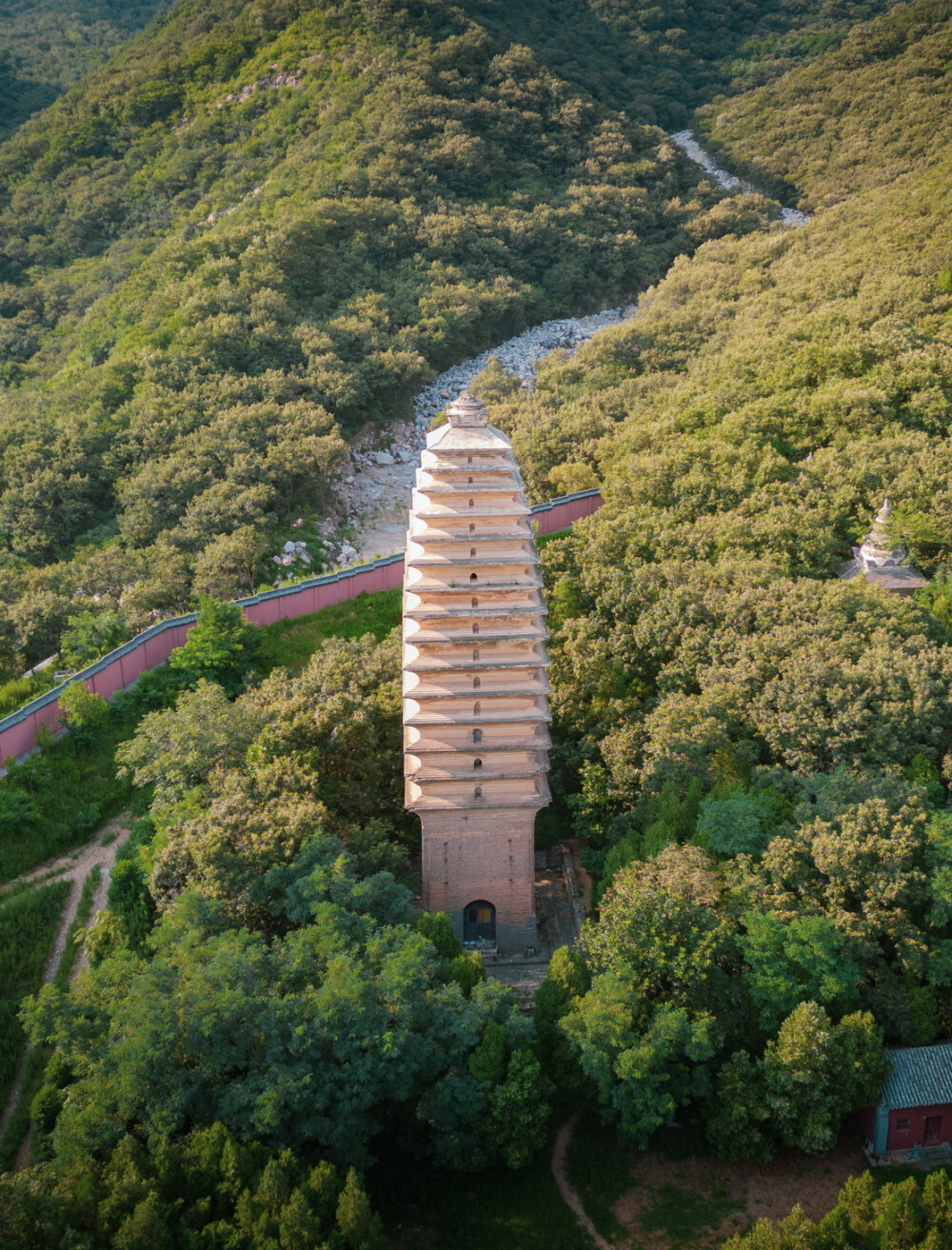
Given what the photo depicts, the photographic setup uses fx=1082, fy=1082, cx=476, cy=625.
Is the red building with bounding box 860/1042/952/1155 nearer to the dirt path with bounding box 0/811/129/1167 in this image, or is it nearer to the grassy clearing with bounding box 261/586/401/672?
the dirt path with bounding box 0/811/129/1167

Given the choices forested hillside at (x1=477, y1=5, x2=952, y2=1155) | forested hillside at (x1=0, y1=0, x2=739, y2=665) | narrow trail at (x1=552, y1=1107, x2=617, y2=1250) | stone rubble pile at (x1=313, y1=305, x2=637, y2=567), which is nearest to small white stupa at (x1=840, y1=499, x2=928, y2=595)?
forested hillside at (x1=477, y1=5, x2=952, y2=1155)

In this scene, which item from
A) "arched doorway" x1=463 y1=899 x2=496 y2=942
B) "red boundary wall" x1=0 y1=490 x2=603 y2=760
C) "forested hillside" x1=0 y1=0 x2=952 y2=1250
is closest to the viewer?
"forested hillside" x1=0 y1=0 x2=952 y2=1250

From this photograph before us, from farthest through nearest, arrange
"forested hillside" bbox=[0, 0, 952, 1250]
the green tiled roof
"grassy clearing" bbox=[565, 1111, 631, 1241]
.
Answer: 1. the green tiled roof
2. "grassy clearing" bbox=[565, 1111, 631, 1241]
3. "forested hillside" bbox=[0, 0, 952, 1250]

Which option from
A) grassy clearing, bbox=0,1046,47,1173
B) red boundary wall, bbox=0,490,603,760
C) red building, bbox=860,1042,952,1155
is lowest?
grassy clearing, bbox=0,1046,47,1173

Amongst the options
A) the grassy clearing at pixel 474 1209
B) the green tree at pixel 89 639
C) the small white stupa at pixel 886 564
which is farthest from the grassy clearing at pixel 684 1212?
the green tree at pixel 89 639

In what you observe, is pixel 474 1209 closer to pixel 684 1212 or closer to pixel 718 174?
pixel 684 1212

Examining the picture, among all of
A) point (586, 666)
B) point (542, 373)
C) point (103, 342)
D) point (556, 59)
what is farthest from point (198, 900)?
point (556, 59)

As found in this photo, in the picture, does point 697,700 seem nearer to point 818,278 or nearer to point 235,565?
point 235,565
